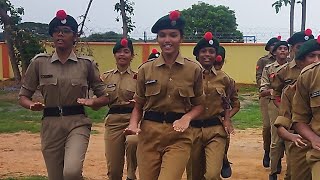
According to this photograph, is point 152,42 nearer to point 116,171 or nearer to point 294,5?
point 294,5

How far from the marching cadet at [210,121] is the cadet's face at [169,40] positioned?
123 cm

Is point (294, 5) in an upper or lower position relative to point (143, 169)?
upper

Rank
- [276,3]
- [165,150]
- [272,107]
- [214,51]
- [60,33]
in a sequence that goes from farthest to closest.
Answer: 1. [276,3]
2. [272,107]
3. [214,51]
4. [60,33]
5. [165,150]

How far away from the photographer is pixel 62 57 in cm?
619

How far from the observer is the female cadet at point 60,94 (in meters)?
6.08

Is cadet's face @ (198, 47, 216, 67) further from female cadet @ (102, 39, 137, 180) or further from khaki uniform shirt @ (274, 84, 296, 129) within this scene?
khaki uniform shirt @ (274, 84, 296, 129)

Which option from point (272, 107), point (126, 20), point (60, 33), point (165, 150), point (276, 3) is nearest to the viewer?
point (165, 150)

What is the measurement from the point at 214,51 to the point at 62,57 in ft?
6.20

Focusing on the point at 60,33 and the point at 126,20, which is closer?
Answer: the point at 60,33

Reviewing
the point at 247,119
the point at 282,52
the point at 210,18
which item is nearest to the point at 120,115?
the point at 282,52

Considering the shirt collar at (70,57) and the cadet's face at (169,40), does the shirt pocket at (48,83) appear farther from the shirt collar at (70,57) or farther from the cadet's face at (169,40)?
the cadet's face at (169,40)

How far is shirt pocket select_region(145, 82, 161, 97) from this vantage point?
18.8 feet

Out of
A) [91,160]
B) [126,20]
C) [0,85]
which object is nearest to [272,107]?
[91,160]

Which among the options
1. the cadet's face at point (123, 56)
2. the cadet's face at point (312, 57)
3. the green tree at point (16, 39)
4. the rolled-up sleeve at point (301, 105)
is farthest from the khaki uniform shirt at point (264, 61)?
the green tree at point (16, 39)
